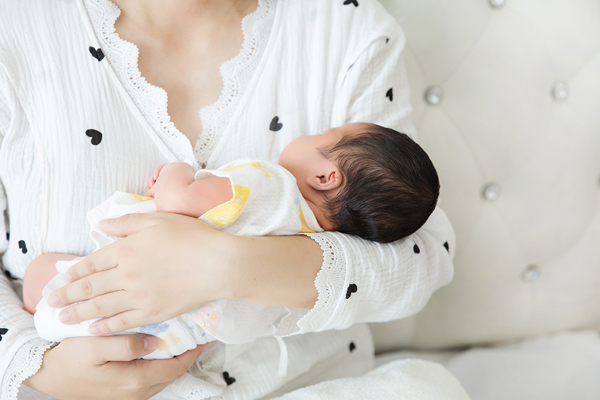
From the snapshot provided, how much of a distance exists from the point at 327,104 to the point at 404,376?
63 cm

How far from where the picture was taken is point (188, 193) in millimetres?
809

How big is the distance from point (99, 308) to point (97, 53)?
20.1 inches

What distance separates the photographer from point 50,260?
87 cm

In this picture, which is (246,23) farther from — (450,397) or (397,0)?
(450,397)

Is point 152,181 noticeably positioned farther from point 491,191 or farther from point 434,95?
point 491,191

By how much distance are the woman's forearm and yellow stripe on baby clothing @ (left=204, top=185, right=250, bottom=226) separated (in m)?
0.04

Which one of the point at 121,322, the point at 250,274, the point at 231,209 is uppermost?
the point at 231,209

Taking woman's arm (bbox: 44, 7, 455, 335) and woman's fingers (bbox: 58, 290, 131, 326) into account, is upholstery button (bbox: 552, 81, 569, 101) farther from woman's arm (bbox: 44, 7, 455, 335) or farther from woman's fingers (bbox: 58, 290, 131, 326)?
woman's fingers (bbox: 58, 290, 131, 326)

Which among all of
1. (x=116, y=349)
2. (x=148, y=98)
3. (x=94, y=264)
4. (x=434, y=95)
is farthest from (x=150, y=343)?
(x=434, y=95)

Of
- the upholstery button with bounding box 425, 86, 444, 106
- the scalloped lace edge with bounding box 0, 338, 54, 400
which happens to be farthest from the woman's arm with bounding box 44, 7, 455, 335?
the upholstery button with bounding box 425, 86, 444, 106

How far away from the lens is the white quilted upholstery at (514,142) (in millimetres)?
1157

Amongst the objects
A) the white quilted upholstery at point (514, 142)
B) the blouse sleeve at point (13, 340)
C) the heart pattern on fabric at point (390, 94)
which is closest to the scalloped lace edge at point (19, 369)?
the blouse sleeve at point (13, 340)

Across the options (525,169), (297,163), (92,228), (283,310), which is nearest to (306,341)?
(283,310)

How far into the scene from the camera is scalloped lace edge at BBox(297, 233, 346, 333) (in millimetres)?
834
